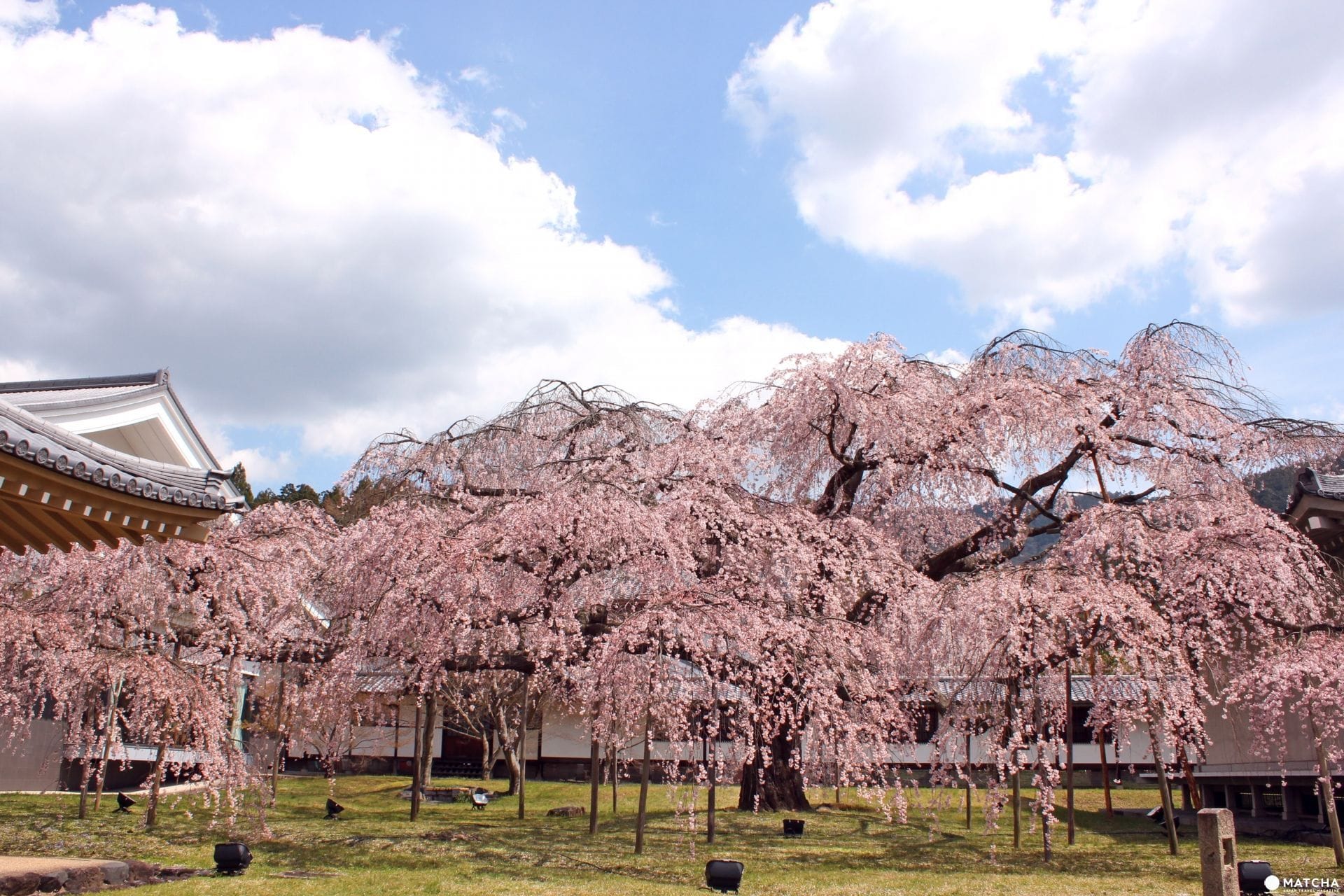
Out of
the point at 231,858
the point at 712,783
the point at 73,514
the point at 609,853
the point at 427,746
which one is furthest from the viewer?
the point at 427,746

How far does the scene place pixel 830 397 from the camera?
1516 centimetres

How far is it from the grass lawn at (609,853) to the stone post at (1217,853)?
155 inches

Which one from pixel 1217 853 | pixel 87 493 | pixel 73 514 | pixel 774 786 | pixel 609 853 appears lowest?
pixel 609 853

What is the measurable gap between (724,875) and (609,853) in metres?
3.56

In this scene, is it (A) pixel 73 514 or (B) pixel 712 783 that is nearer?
(A) pixel 73 514

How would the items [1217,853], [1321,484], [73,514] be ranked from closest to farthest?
[73,514] → [1217,853] → [1321,484]

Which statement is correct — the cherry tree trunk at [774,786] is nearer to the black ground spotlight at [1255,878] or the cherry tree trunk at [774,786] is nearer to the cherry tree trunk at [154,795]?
the black ground spotlight at [1255,878]

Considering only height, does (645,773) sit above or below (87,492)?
below

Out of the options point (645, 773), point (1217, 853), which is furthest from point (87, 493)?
point (1217, 853)

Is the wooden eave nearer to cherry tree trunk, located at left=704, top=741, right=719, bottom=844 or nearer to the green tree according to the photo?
cherry tree trunk, located at left=704, top=741, right=719, bottom=844

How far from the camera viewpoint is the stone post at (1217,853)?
6.21m

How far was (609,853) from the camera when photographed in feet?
40.5

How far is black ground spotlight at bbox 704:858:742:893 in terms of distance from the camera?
9273 millimetres

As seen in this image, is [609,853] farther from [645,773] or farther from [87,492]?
[87,492]
